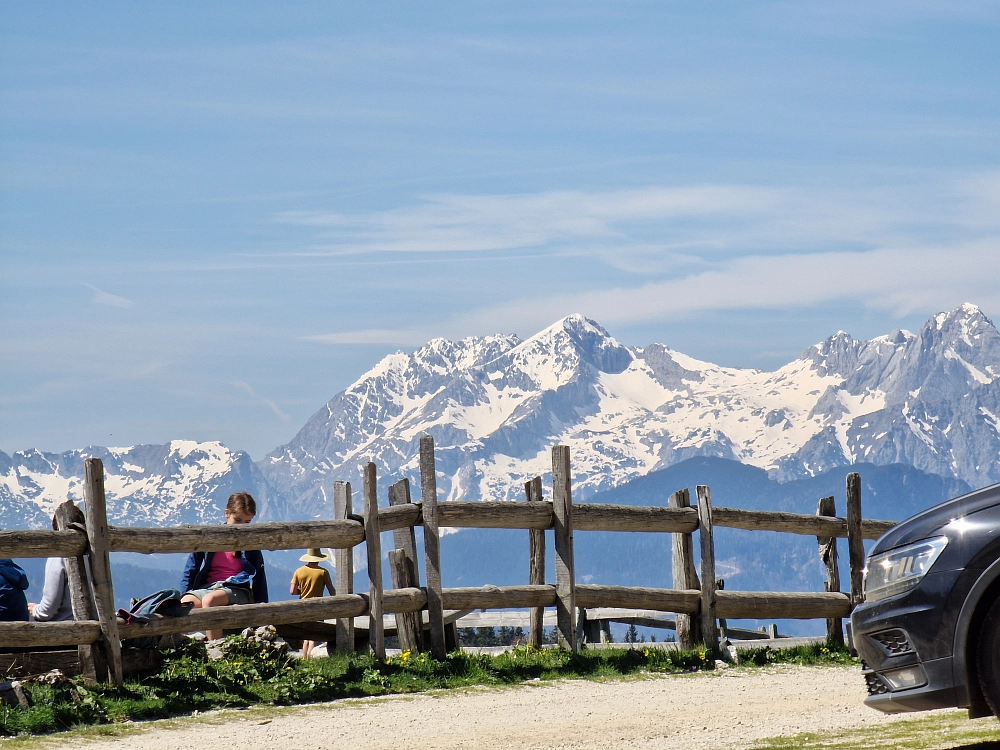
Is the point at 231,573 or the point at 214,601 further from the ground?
the point at 231,573

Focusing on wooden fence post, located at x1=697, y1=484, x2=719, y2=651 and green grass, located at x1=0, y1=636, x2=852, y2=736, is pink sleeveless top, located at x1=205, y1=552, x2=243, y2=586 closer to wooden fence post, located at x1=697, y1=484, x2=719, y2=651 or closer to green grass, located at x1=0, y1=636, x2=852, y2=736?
green grass, located at x1=0, y1=636, x2=852, y2=736

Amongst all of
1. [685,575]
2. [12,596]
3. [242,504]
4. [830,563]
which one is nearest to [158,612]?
[12,596]

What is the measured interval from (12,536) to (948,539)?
6.65 meters

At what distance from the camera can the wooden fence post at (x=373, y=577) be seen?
40.8 ft

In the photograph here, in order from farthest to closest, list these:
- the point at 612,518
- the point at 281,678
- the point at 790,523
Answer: the point at 790,523
the point at 612,518
the point at 281,678

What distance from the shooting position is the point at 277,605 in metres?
11.9

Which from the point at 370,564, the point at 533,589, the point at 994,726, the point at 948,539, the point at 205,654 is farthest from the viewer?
the point at 533,589

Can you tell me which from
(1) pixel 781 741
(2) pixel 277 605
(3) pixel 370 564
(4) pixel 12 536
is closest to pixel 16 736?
(4) pixel 12 536

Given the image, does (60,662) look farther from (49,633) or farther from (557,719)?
(557,719)

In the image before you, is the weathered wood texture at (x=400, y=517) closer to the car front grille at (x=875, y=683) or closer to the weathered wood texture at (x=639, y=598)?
the weathered wood texture at (x=639, y=598)

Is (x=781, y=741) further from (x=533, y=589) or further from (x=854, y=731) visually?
(x=533, y=589)

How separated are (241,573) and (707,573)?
4822mm

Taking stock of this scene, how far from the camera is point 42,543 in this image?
10.6 m

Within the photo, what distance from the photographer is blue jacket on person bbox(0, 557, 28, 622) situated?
11297mm
